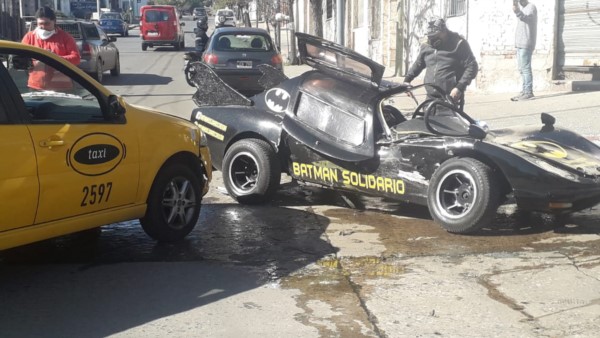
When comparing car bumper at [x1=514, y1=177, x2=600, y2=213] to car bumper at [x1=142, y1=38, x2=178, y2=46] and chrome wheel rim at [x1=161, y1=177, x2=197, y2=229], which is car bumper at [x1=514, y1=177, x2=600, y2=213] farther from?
car bumper at [x1=142, y1=38, x2=178, y2=46]

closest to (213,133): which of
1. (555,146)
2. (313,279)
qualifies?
(313,279)

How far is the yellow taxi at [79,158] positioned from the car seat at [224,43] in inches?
429

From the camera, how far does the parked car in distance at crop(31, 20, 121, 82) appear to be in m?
19.9

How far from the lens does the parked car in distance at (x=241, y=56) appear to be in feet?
55.3

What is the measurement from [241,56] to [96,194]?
39.3ft

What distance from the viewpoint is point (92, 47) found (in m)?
20.2

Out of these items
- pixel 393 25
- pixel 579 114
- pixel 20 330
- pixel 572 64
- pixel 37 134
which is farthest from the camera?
pixel 393 25

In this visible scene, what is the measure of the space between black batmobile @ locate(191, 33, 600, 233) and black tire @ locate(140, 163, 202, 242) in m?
1.31

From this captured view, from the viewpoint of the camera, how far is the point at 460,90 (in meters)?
9.24

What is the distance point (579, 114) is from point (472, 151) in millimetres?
7263

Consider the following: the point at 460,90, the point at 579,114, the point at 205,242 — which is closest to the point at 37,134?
the point at 205,242

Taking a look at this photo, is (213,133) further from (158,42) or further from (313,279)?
(158,42)

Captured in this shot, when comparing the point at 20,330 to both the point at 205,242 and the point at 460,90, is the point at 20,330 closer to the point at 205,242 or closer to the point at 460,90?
the point at 205,242

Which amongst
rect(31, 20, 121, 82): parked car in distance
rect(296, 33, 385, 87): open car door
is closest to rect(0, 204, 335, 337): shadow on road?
rect(296, 33, 385, 87): open car door
